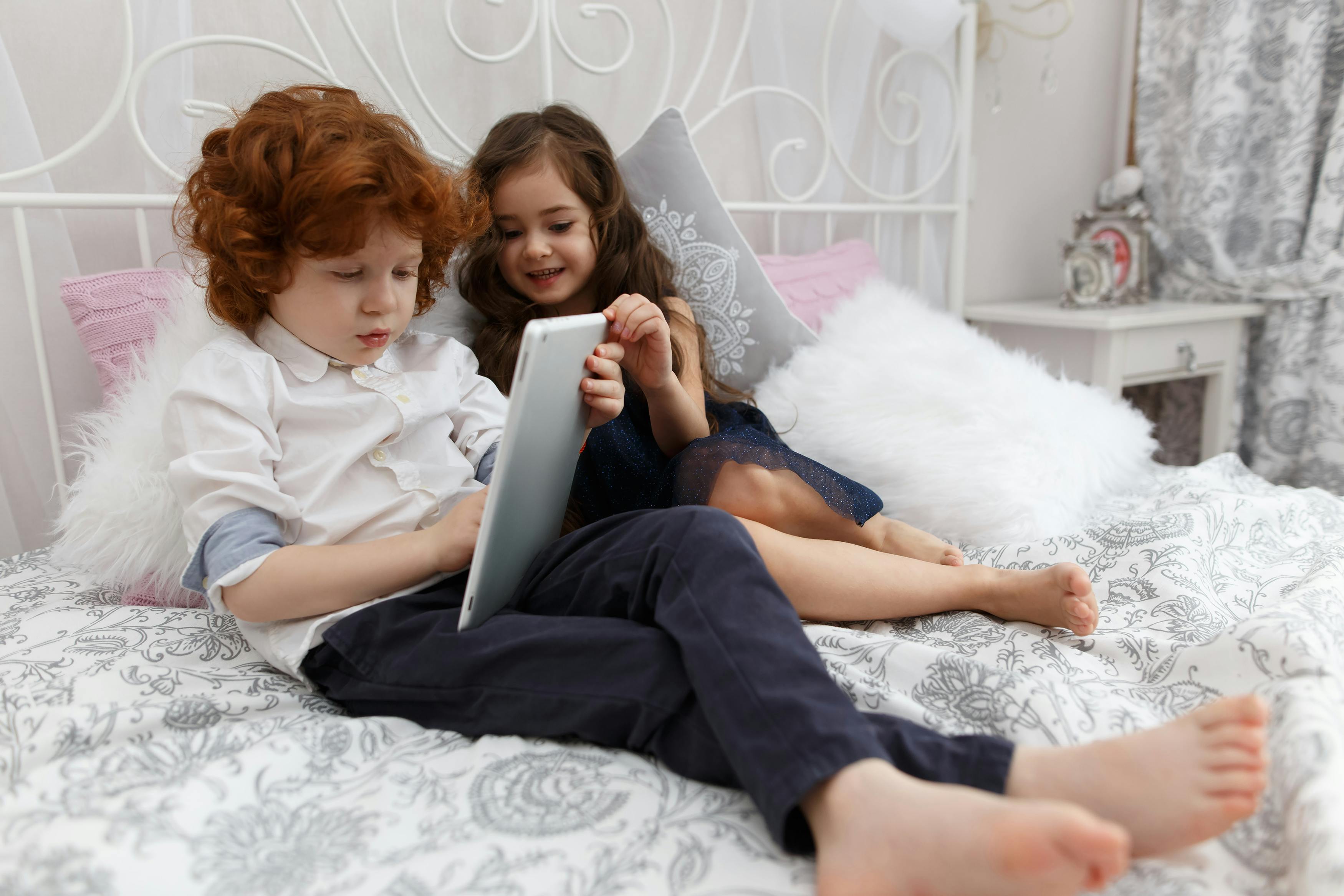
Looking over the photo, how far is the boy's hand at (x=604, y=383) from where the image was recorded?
0.91m

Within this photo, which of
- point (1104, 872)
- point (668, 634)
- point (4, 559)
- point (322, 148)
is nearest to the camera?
point (1104, 872)

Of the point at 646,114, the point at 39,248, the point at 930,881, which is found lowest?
the point at 930,881

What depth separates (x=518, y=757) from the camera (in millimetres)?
746

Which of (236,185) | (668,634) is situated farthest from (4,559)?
(668,634)

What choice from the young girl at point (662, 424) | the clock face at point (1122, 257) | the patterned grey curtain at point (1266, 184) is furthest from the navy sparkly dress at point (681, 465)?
the patterned grey curtain at point (1266, 184)

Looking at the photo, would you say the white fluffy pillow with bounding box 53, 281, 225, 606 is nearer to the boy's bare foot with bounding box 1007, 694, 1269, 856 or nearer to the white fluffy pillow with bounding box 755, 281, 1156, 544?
the white fluffy pillow with bounding box 755, 281, 1156, 544

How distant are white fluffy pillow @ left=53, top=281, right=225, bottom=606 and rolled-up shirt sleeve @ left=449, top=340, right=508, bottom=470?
0.27m

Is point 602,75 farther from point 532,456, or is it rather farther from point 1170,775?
point 1170,775

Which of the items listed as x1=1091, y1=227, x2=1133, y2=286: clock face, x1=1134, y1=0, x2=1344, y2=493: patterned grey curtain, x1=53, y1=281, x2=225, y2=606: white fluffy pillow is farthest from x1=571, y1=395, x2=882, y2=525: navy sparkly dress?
x1=1134, y1=0, x2=1344, y2=493: patterned grey curtain

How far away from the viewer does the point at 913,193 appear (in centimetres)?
193

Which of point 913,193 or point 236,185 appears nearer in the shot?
point 236,185

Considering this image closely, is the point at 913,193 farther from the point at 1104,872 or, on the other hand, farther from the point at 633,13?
the point at 1104,872

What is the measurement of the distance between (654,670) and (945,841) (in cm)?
27

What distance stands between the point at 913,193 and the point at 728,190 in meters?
0.42
